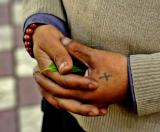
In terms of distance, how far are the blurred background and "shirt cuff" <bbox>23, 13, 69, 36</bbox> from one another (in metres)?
1.02

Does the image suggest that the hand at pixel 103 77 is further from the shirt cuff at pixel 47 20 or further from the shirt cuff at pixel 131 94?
the shirt cuff at pixel 47 20

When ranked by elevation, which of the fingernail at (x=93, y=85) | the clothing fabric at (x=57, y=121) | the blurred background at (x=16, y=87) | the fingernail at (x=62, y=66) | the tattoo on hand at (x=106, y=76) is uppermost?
the fingernail at (x=62, y=66)

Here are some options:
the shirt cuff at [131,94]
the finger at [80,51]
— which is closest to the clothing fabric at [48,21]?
the finger at [80,51]

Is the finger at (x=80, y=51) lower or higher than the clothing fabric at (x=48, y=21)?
lower

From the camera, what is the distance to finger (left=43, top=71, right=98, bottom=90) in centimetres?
65

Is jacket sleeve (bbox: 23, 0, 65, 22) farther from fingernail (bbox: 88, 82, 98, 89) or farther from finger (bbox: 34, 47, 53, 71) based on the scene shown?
fingernail (bbox: 88, 82, 98, 89)

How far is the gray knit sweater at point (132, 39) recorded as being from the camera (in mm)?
673

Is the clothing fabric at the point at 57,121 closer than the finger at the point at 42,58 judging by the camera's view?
No

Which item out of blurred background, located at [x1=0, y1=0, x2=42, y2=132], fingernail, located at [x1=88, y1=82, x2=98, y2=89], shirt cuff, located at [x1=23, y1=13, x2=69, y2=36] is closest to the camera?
fingernail, located at [x1=88, y1=82, x2=98, y2=89]

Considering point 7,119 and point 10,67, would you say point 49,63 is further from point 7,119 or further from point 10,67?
point 10,67

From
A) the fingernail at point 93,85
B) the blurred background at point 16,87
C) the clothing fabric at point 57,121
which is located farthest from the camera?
the blurred background at point 16,87

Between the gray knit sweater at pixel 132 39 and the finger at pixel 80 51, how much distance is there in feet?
0.16

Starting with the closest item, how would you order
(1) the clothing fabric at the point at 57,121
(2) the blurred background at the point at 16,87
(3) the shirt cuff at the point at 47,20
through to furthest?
(3) the shirt cuff at the point at 47,20
(1) the clothing fabric at the point at 57,121
(2) the blurred background at the point at 16,87

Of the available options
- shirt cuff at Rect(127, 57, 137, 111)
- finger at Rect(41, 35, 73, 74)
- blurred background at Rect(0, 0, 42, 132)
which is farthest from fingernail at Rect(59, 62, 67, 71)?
blurred background at Rect(0, 0, 42, 132)
